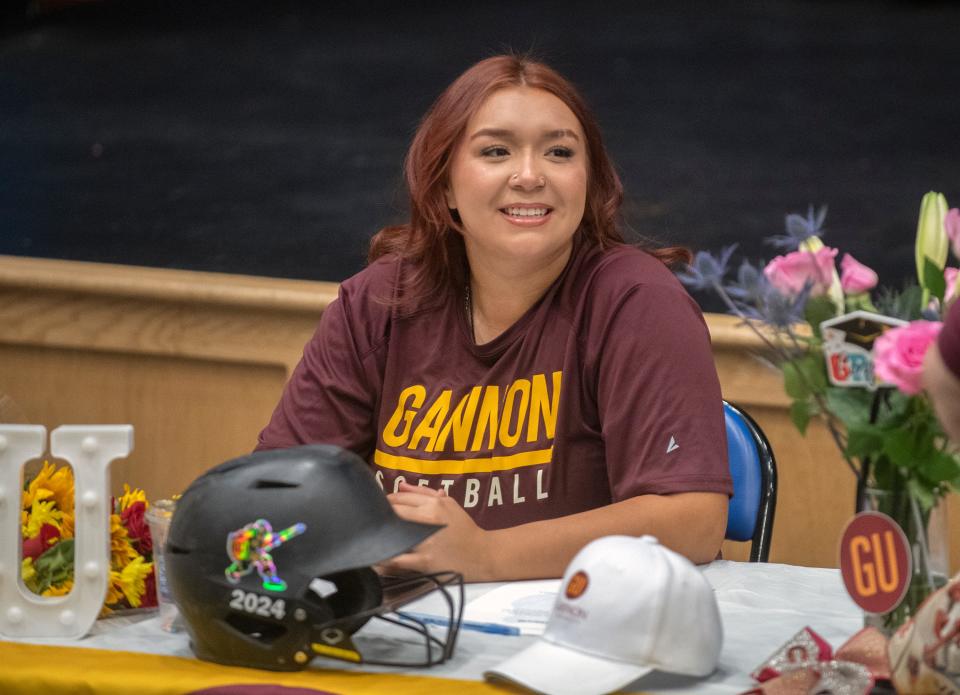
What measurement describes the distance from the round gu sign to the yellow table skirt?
13.7 inches

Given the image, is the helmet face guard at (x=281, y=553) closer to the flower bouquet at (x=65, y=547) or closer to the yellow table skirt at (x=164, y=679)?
the yellow table skirt at (x=164, y=679)

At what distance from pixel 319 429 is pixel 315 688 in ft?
2.65

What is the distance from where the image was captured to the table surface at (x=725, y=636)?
134 cm

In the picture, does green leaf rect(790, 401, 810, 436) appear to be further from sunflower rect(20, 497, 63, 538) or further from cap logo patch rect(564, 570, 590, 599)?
sunflower rect(20, 497, 63, 538)

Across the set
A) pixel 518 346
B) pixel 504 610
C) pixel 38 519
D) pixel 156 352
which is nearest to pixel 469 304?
pixel 518 346

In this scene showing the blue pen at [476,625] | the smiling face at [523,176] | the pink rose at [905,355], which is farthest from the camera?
the smiling face at [523,176]

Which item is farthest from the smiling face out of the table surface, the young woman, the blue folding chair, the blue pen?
the blue pen

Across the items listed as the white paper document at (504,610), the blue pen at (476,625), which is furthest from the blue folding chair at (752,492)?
the blue pen at (476,625)

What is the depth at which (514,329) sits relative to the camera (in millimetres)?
2035

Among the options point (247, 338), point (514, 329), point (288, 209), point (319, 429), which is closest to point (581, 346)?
point (514, 329)

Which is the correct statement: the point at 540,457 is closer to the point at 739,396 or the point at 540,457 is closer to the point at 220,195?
the point at 739,396

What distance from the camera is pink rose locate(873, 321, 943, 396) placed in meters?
1.21

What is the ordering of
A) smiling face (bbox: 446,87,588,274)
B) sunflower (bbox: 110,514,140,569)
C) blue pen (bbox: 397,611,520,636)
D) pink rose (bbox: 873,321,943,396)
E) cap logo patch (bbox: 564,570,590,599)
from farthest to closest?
1. smiling face (bbox: 446,87,588,274)
2. sunflower (bbox: 110,514,140,569)
3. blue pen (bbox: 397,611,520,636)
4. cap logo patch (bbox: 564,570,590,599)
5. pink rose (bbox: 873,321,943,396)

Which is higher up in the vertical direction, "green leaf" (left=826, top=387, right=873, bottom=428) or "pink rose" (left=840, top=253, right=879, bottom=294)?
"pink rose" (left=840, top=253, right=879, bottom=294)
